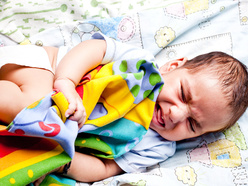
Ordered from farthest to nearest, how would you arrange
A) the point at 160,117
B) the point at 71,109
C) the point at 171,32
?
the point at 171,32
the point at 160,117
the point at 71,109

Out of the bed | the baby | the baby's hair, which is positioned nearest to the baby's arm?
the baby

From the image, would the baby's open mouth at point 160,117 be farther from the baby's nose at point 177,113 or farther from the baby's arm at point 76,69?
the baby's arm at point 76,69

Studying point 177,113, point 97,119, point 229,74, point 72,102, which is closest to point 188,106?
point 177,113

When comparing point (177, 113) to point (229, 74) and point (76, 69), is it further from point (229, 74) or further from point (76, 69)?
point (76, 69)

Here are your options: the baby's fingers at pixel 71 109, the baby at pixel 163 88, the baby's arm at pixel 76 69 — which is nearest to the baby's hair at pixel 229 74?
the baby at pixel 163 88

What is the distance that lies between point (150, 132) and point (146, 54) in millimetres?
314

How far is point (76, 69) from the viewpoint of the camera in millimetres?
937

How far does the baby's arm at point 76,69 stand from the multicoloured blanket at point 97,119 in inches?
1.2

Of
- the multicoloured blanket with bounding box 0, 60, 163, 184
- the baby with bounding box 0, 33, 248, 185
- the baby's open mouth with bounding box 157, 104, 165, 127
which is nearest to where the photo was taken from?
the multicoloured blanket with bounding box 0, 60, 163, 184

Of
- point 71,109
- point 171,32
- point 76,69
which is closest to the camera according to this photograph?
point 71,109

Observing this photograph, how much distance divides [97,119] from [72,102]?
0.49ft

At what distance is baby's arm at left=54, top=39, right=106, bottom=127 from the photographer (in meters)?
0.83

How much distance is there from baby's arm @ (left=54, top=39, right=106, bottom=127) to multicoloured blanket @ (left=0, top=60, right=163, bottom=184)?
1.2 inches

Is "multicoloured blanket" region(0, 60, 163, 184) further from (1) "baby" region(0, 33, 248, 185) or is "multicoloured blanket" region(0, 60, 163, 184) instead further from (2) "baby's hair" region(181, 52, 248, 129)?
(2) "baby's hair" region(181, 52, 248, 129)
